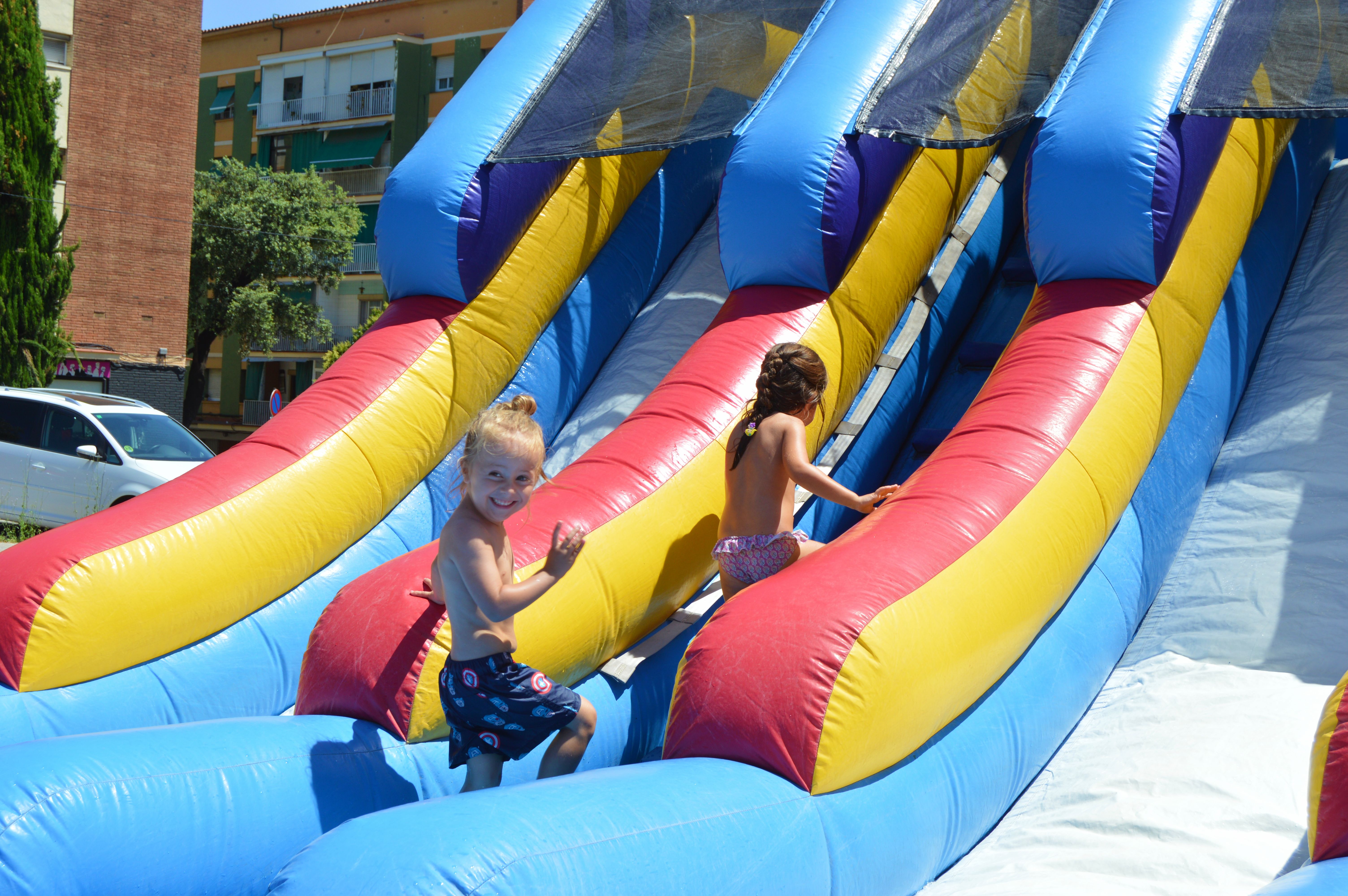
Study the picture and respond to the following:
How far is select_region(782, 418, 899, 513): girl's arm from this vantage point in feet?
10.9

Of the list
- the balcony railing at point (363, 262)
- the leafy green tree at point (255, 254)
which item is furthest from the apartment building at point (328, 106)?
the leafy green tree at point (255, 254)

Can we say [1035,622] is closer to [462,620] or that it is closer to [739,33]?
[462,620]

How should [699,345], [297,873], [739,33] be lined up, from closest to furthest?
[297,873] < [699,345] < [739,33]

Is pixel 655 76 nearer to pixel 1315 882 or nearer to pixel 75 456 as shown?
pixel 1315 882

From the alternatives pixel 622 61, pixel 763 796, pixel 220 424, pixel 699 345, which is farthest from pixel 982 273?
pixel 220 424

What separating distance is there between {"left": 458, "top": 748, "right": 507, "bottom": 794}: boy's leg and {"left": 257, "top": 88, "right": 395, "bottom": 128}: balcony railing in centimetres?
2960

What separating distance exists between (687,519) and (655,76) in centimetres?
283

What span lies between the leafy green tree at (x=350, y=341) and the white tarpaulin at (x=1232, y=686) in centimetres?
1479

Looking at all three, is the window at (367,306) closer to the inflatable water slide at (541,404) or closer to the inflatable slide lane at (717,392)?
the inflatable water slide at (541,404)

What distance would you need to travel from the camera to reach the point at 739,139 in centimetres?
507

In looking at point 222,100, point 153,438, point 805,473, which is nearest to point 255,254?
point 222,100

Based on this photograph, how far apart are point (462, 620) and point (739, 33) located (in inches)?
165

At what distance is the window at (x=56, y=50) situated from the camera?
18.0 metres

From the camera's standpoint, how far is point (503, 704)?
2740 mm
